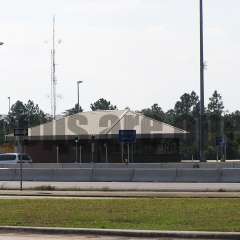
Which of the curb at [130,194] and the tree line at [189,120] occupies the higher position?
the tree line at [189,120]

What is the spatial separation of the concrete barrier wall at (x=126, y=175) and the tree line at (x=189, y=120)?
2697 cm

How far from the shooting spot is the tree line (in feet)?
344

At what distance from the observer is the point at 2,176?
4575 centimetres

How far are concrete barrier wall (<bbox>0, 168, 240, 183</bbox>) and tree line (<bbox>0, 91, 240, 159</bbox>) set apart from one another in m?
27.0

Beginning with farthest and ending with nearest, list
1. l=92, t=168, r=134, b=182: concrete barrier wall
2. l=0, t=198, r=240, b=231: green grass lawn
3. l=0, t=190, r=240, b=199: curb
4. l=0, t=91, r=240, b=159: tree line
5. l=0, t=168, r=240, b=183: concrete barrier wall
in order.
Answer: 1. l=0, t=91, r=240, b=159: tree line
2. l=92, t=168, r=134, b=182: concrete barrier wall
3. l=0, t=168, r=240, b=183: concrete barrier wall
4. l=0, t=190, r=240, b=199: curb
5. l=0, t=198, r=240, b=231: green grass lawn

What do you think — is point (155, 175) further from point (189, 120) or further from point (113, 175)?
point (189, 120)

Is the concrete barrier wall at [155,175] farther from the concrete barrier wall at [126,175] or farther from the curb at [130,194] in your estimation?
the curb at [130,194]

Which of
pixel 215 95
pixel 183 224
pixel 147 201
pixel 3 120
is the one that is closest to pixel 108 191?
pixel 147 201

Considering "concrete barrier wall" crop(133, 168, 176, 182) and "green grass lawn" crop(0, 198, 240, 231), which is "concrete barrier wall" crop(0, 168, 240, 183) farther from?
"green grass lawn" crop(0, 198, 240, 231)

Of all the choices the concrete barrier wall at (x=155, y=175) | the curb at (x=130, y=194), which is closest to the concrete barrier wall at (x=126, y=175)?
the concrete barrier wall at (x=155, y=175)

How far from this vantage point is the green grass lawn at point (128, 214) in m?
16.8

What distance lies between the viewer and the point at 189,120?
142625 millimetres

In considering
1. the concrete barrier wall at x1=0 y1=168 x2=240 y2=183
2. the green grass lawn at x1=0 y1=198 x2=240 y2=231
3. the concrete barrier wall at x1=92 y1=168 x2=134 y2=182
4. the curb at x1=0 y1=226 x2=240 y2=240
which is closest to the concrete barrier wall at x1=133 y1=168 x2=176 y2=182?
the concrete barrier wall at x1=0 y1=168 x2=240 y2=183

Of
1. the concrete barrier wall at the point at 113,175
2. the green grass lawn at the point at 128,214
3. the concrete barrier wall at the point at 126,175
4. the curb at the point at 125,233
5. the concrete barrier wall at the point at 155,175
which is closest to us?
the curb at the point at 125,233
